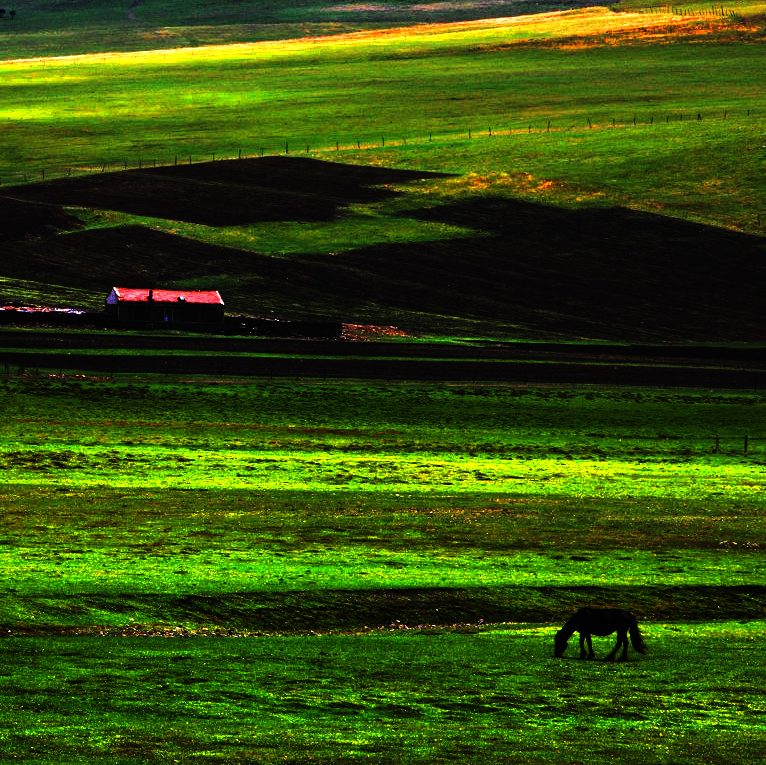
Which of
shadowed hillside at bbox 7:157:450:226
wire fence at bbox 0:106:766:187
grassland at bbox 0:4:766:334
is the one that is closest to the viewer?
grassland at bbox 0:4:766:334

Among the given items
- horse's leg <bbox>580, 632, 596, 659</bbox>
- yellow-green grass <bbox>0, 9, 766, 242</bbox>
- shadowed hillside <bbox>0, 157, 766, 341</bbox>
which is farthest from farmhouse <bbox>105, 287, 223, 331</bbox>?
horse's leg <bbox>580, 632, 596, 659</bbox>

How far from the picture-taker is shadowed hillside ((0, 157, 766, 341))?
9919cm

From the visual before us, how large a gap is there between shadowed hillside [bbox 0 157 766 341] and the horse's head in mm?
68141

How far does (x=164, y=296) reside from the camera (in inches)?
3649

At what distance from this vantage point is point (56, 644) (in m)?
26.1

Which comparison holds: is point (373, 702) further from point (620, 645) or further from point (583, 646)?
point (620, 645)

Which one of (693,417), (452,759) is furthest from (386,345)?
(452,759)

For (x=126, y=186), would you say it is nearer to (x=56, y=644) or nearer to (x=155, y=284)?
(x=155, y=284)

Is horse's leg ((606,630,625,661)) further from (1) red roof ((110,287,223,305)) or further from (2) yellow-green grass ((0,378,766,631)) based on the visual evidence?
(1) red roof ((110,287,223,305))

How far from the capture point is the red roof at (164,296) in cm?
9094

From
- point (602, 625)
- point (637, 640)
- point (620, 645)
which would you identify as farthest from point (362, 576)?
point (602, 625)

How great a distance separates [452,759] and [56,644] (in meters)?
9.41

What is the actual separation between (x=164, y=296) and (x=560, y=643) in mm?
69616

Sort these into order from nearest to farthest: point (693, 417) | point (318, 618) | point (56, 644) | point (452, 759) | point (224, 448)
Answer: point (452, 759), point (56, 644), point (318, 618), point (224, 448), point (693, 417)
